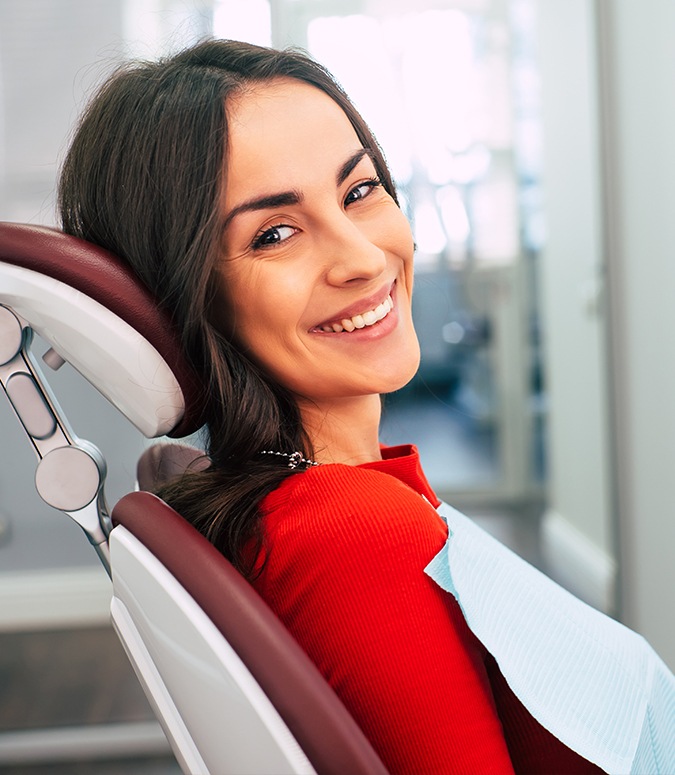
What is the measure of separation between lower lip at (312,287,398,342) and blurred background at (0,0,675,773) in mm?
1114

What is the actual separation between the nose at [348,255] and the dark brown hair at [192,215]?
110 mm

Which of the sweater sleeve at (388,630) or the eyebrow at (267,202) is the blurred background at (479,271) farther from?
the sweater sleeve at (388,630)

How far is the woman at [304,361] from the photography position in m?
0.66

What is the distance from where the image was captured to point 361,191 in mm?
902

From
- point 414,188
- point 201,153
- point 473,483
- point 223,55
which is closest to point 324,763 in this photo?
point 201,153

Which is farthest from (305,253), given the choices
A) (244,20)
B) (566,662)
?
(244,20)

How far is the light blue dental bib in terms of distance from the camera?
0.70 metres

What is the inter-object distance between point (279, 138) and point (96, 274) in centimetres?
21

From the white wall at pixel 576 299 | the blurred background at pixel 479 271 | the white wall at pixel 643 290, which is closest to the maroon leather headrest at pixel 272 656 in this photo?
the blurred background at pixel 479 271

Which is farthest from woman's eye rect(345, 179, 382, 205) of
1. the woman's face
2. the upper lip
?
the upper lip

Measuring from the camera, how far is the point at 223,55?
86 cm

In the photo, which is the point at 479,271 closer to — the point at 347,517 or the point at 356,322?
the point at 356,322

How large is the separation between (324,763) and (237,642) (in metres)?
0.10

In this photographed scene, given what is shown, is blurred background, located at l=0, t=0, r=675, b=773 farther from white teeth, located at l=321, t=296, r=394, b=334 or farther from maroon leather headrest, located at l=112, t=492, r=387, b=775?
maroon leather headrest, located at l=112, t=492, r=387, b=775
